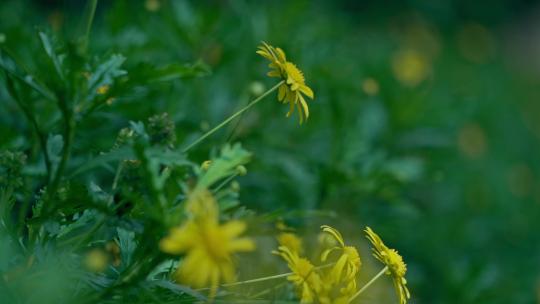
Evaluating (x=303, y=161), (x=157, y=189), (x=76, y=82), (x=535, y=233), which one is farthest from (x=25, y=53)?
(x=535, y=233)

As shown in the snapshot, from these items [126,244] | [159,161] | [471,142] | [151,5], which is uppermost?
[151,5]

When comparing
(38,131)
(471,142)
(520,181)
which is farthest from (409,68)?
(38,131)

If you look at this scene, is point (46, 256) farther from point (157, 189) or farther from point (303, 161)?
point (303, 161)

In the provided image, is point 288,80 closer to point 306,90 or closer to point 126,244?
point 306,90

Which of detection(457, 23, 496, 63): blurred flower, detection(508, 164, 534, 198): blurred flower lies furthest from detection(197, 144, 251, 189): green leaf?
detection(457, 23, 496, 63): blurred flower

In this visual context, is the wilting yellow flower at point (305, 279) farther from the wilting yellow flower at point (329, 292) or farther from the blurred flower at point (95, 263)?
the blurred flower at point (95, 263)

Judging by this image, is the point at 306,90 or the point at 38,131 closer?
the point at 38,131
